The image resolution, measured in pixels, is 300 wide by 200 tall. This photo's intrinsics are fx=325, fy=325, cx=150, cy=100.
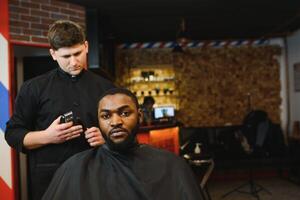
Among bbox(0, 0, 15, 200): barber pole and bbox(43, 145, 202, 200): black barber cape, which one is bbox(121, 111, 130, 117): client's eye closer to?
bbox(43, 145, 202, 200): black barber cape

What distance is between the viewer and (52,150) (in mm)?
1477

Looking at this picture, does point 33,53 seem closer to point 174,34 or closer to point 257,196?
point 174,34

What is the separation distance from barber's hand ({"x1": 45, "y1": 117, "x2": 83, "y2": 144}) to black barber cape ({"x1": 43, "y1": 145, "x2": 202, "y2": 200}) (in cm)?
14

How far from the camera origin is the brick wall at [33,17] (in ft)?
10.2

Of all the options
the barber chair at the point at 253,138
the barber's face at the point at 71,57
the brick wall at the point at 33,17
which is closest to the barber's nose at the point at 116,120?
the barber's face at the point at 71,57

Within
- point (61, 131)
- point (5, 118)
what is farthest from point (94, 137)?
point (5, 118)

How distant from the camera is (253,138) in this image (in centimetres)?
546

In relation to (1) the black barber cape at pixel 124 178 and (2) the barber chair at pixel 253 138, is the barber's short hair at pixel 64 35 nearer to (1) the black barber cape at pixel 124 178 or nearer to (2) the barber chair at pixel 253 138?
(1) the black barber cape at pixel 124 178

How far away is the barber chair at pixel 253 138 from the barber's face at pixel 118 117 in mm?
4029

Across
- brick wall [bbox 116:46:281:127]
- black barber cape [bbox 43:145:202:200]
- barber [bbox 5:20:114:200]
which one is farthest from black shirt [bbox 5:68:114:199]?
brick wall [bbox 116:46:281:127]

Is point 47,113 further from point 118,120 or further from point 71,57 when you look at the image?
point 118,120

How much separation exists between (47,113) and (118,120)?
1.53 feet

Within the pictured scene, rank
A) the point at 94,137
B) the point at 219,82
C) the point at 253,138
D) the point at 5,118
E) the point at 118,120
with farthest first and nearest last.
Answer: the point at 219,82, the point at 253,138, the point at 5,118, the point at 94,137, the point at 118,120

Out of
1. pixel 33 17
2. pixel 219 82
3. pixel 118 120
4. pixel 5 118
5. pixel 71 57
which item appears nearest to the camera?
pixel 118 120
